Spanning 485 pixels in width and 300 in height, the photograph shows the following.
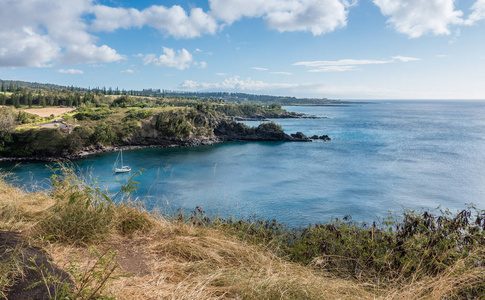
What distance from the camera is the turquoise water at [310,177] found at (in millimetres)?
23469

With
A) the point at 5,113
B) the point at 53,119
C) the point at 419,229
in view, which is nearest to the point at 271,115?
the point at 53,119

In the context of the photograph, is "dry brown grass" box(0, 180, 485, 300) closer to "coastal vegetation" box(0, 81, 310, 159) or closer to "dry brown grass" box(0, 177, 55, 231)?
"dry brown grass" box(0, 177, 55, 231)

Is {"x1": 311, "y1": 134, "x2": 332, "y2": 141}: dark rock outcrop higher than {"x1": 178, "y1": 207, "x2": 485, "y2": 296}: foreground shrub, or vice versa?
{"x1": 178, "y1": 207, "x2": 485, "y2": 296}: foreground shrub

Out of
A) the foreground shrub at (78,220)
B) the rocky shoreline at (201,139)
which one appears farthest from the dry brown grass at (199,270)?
the rocky shoreline at (201,139)

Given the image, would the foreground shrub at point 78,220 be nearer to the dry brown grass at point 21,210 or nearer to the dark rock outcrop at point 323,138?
the dry brown grass at point 21,210

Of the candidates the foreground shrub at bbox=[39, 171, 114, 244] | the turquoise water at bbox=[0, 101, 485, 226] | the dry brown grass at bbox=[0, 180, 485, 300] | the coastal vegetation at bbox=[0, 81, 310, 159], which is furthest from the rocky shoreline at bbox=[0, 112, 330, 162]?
the dry brown grass at bbox=[0, 180, 485, 300]

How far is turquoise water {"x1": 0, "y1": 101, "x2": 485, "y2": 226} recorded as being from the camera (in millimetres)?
23469

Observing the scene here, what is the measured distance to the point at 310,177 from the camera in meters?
33.6

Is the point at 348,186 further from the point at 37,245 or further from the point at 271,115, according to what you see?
the point at 271,115

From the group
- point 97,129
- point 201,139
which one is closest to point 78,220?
point 97,129

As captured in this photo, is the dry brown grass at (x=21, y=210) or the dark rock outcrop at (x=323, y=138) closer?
the dry brown grass at (x=21, y=210)

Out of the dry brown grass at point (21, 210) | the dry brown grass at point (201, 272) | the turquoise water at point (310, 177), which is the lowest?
the turquoise water at point (310, 177)

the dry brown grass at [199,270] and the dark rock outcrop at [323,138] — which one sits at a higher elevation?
the dry brown grass at [199,270]

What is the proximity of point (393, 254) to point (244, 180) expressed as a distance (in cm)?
2818
